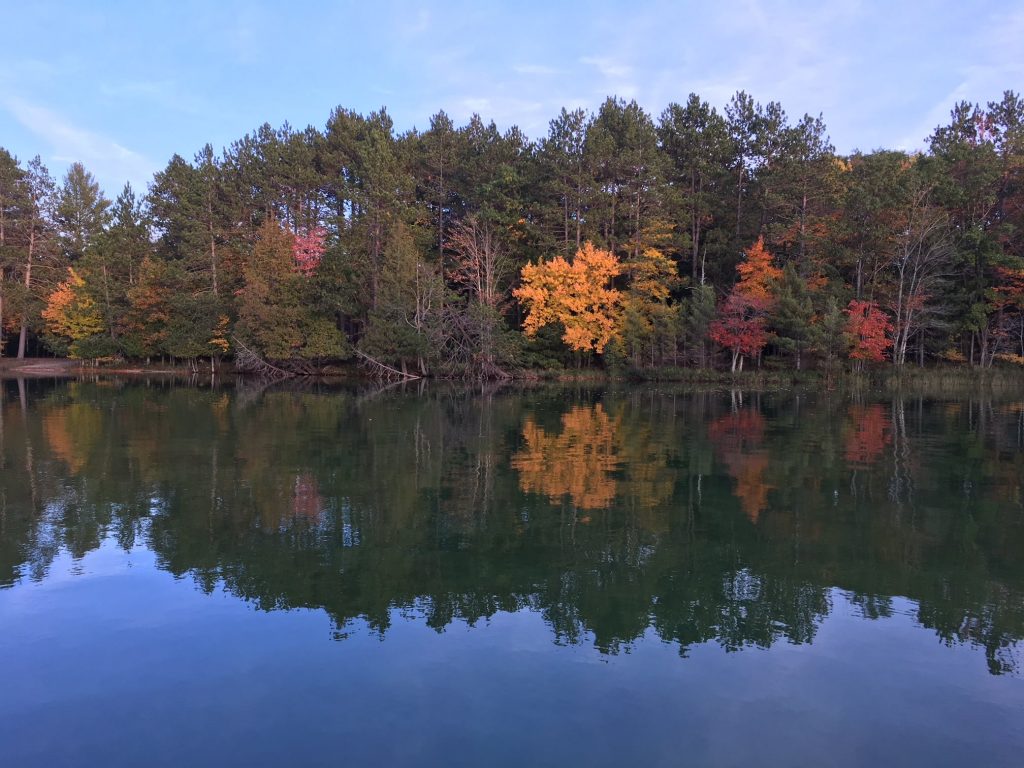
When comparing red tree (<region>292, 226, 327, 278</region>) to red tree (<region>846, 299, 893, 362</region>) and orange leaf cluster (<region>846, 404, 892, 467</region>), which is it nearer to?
red tree (<region>846, 299, 893, 362</region>)

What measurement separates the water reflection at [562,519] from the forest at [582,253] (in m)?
20.9

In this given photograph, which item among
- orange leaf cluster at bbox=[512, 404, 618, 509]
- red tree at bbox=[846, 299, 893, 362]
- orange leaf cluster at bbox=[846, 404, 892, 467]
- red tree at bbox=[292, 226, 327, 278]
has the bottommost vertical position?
orange leaf cluster at bbox=[512, 404, 618, 509]

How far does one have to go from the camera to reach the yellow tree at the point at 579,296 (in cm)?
4253

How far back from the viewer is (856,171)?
4150cm

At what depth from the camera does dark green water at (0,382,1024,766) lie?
505 cm

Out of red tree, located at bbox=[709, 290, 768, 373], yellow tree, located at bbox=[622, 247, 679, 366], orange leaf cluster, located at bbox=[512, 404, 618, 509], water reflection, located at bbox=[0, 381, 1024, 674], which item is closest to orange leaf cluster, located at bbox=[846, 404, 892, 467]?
water reflection, located at bbox=[0, 381, 1024, 674]

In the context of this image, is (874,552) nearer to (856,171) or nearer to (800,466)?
(800,466)

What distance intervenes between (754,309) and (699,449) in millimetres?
26052

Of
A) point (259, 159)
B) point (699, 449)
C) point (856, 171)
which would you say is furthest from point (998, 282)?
point (259, 159)

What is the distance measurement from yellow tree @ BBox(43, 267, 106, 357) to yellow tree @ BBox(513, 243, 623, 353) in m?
35.8

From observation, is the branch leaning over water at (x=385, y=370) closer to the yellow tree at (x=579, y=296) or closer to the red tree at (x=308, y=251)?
the red tree at (x=308, y=251)

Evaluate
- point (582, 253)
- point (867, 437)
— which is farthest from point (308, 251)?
point (867, 437)

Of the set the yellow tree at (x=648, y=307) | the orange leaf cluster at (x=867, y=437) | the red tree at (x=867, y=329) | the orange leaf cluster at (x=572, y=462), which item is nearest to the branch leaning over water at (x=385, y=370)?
the yellow tree at (x=648, y=307)

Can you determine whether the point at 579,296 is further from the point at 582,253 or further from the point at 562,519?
the point at 562,519
